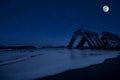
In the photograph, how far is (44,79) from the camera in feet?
12.3

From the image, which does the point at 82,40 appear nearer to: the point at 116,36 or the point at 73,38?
the point at 73,38

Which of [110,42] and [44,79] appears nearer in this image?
[44,79]

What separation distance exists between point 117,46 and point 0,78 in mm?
18340

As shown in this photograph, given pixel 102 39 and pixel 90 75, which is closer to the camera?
pixel 90 75

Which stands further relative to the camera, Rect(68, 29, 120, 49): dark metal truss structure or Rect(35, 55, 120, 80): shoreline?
Rect(68, 29, 120, 49): dark metal truss structure

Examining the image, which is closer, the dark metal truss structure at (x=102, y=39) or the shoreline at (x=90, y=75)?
the shoreline at (x=90, y=75)

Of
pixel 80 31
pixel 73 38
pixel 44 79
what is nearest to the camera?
pixel 44 79

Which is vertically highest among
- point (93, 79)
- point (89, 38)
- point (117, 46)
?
point (93, 79)

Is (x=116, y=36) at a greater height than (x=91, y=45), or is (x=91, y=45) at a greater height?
(x=116, y=36)

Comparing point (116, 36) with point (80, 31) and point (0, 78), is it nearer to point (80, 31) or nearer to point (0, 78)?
point (80, 31)

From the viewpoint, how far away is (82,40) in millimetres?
22016

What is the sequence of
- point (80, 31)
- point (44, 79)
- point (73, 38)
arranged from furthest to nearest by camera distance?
point (73, 38) → point (80, 31) → point (44, 79)

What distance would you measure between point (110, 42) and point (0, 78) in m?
17.0

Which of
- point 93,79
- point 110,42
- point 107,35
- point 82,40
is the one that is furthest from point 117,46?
point 93,79
